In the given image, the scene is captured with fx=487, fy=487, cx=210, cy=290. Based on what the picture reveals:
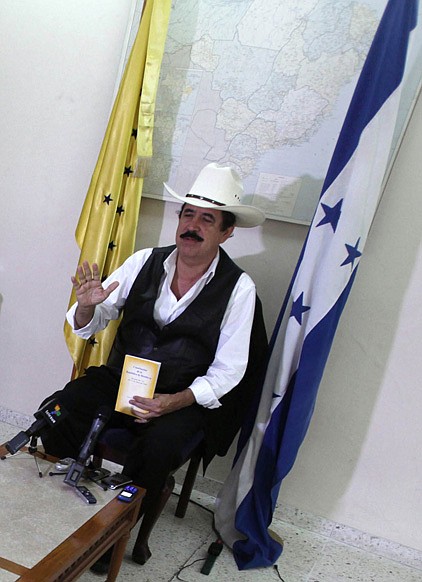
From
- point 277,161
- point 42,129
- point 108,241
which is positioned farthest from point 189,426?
point 42,129

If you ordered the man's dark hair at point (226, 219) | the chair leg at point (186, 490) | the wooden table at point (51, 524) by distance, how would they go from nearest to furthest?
the wooden table at point (51, 524), the man's dark hair at point (226, 219), the chair leg at point (186, 490)

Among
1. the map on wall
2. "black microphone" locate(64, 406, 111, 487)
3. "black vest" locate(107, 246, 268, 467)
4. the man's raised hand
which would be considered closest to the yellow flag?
the map on wall

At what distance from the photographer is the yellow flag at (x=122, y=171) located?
200 cm

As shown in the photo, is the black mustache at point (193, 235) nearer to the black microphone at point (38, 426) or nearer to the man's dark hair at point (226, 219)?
the man's dark hair at point (226, 219)

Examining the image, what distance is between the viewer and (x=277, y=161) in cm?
205

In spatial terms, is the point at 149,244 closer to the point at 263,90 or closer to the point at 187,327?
the point at 187,327

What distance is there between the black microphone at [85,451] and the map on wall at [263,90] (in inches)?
42.9

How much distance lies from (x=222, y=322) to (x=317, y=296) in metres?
0.37

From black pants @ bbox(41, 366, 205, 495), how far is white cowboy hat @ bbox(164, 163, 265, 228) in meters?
0.74

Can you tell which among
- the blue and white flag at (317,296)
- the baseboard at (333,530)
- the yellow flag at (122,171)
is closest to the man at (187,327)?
the blue and white flag at (317,296)

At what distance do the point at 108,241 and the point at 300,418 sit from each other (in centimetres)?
110

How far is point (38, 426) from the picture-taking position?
1.45 meters

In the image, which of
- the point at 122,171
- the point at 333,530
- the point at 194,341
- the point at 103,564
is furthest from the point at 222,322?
the point at 333,530

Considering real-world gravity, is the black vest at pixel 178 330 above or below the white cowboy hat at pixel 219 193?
below
